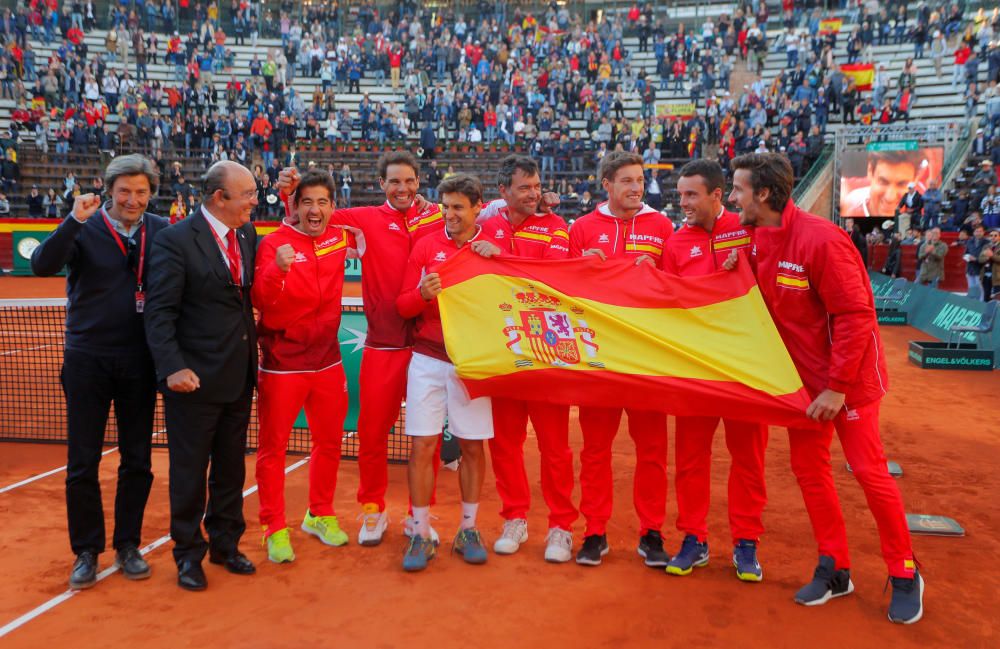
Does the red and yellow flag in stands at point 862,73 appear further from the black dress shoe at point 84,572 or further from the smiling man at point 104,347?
the black dress shoe at point 84,572

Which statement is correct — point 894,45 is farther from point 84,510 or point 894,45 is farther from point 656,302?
point 84,510

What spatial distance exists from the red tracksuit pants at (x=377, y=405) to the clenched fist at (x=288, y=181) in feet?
3.95

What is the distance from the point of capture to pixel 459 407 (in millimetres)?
5523

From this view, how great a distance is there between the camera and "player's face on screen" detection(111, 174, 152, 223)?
5.02 metres

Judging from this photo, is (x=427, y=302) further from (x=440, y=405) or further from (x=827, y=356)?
(x=827, y=356)

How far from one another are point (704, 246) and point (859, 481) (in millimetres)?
1737

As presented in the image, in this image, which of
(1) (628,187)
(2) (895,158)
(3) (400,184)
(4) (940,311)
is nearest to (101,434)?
(3) (400,184)

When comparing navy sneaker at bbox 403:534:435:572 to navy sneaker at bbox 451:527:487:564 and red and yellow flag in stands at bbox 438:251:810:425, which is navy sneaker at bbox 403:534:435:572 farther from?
red and yellow flag in stands at bbox 438:251:810:425

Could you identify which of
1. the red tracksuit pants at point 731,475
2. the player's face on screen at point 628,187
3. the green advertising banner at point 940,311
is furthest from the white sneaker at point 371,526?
the green advertising banner at point 940,311

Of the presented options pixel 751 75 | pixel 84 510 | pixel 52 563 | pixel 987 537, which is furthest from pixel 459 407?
pixel 751 75

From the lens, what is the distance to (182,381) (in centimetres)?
484

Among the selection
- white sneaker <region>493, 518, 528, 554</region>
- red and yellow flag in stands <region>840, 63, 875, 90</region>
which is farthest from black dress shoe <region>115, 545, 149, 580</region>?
red and yellow flag in stands <region>840, 63, 875, 90</region>

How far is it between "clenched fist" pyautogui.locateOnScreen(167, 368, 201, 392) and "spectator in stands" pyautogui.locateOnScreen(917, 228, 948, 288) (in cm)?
1808

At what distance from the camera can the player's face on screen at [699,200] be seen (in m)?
5.36
